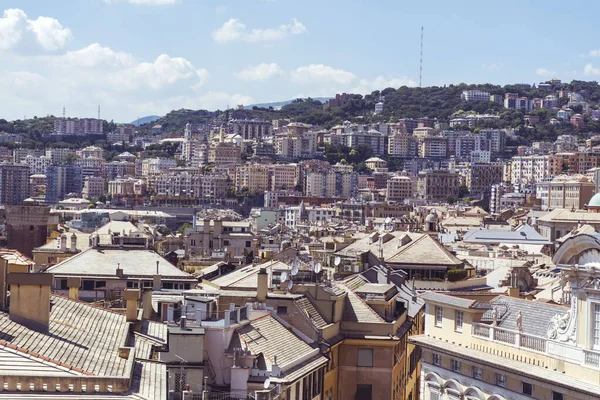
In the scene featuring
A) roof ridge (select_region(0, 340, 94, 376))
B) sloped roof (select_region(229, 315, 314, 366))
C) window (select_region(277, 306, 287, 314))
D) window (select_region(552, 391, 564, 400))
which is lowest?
window (select_region(552, 391, 564, 400))

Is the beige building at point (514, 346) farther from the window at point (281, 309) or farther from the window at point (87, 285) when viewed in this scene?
the window at point (87, 285)

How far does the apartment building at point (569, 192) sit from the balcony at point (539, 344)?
13585 centimetres

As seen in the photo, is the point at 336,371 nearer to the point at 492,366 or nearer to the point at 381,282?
the point at 492,366

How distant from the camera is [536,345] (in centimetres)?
2602

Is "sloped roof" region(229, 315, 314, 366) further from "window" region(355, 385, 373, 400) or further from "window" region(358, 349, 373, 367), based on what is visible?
"window" region(358, 349, 373, 367)

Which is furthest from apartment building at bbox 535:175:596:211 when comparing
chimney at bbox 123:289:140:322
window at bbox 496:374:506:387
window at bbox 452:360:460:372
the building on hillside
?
chimney at bbox 123:289:140:322

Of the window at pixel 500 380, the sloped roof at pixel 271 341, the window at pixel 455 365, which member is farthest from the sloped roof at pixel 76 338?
the window at pixel 455 365

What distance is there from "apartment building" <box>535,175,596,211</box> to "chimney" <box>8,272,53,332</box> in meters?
147

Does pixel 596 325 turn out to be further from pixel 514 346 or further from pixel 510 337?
pixel 510 337

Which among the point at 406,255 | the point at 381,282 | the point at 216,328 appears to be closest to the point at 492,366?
the point at 216,328

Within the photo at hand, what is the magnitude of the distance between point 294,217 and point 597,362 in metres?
166

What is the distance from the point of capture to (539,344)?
25.9 m

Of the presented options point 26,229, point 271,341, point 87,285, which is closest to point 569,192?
point 26,229

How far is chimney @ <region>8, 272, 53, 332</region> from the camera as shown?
19469 millimetres
